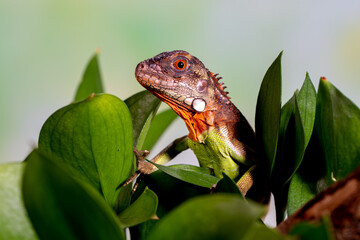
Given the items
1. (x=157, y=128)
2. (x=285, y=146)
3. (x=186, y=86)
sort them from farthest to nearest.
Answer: (x=186, y=86)
(x=157, y=128)
(x=285, y=146)

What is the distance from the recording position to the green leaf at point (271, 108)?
78 centimetres

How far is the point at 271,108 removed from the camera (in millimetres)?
814

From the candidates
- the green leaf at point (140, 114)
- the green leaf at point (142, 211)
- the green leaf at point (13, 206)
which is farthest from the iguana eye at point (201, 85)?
the green leaf at point (13, 206)

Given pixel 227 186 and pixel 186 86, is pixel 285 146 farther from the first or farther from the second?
pixel 186 86

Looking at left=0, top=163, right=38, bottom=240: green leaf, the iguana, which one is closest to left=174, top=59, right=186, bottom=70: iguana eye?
the iguana

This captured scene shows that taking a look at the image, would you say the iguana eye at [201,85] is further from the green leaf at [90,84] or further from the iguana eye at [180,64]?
the green leaf at [90,84]

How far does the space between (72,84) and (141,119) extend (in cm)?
205

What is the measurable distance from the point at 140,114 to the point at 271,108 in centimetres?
30

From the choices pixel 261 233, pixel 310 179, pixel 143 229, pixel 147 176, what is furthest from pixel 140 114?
pixel 261 233

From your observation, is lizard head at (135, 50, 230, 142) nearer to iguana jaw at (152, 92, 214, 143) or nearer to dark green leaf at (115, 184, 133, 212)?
iguana jaw at (152, 92, 214, 143)

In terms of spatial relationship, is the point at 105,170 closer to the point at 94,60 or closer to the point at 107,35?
the point at 94,60

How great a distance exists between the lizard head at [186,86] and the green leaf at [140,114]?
17 centimetres

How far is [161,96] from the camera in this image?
118cm

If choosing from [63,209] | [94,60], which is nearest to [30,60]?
[94,60]
